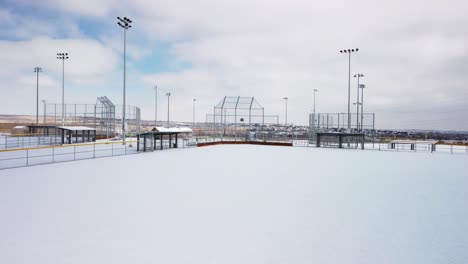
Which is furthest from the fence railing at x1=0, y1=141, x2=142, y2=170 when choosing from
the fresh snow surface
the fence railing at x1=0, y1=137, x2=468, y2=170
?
the fresh snow surface

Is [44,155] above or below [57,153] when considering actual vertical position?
above

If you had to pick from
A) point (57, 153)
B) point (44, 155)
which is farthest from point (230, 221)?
point (57, 153)

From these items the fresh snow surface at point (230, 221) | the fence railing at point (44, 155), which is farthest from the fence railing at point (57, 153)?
the fresh snow surface at point (230, 221)

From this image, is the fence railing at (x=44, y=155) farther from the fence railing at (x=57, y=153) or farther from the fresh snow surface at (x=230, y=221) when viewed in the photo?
the fresh snow surface at (x=230, y=221)

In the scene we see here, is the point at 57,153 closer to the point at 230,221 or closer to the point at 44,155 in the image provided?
the point at 44,155

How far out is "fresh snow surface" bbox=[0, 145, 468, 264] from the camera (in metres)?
Answer: 4.73

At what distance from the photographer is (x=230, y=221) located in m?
6.27

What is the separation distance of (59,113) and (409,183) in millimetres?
45065

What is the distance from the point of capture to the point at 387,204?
781 cm

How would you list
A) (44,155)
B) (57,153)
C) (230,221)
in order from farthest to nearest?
(57,153) < (44,155) < (230,221)

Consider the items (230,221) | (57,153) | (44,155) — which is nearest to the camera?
(230,221)

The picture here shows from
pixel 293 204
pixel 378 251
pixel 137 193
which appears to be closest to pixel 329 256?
pixel 378 251

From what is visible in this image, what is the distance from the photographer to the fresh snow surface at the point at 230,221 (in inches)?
186

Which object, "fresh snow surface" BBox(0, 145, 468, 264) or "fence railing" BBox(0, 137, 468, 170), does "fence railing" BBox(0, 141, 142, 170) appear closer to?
"fence railing" BBox(0, 137, 468, 170)
